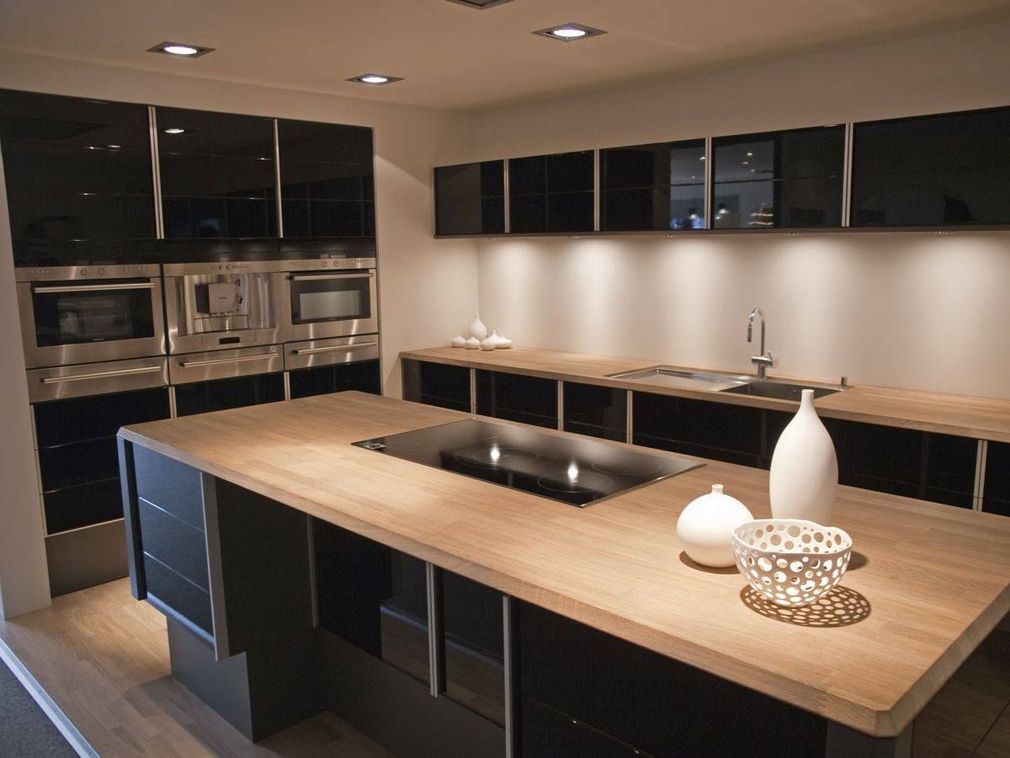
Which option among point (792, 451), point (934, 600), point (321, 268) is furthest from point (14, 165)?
point (934, 600)

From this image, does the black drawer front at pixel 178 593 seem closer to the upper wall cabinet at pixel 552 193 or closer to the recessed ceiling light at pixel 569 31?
the recessed ceiling light at pixel 569 31

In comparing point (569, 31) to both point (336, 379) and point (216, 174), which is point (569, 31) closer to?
point (216, 174)

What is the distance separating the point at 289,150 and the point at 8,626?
2.80m

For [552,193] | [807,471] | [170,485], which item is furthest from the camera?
[552,193]

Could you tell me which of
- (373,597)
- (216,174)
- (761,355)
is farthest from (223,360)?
(761,355)

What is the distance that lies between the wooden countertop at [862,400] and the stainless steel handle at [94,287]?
6.03ft

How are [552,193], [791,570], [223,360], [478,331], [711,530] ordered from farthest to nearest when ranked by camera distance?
[478,331] < [552,193] < [223,360] < [711,530] < [791,570]

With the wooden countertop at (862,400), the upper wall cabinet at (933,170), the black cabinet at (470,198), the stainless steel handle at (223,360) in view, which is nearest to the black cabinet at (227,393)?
the stainless steel handle at (223,360)

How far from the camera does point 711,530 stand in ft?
5.42

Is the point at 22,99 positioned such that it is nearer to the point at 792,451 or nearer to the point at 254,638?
the point at 254,638

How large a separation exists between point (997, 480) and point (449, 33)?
277cm

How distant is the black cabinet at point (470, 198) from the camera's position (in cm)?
520

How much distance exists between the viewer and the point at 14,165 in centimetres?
371

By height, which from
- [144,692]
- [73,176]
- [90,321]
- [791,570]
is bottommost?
[144,692]
